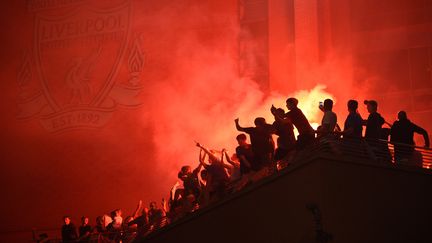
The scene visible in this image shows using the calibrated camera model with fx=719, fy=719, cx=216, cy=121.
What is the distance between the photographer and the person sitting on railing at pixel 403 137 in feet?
32.4

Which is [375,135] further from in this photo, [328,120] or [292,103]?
[292,103]

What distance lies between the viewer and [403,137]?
1007 cm

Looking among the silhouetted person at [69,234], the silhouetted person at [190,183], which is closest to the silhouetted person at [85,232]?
the silhouetted person at [69,234]

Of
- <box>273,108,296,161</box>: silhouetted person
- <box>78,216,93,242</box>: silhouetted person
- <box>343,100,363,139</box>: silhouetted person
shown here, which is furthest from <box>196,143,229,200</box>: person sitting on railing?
<box>78,216,93,242</box>: silhouetted person

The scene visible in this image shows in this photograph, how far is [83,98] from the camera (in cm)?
1772

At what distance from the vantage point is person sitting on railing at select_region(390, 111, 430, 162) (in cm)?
987

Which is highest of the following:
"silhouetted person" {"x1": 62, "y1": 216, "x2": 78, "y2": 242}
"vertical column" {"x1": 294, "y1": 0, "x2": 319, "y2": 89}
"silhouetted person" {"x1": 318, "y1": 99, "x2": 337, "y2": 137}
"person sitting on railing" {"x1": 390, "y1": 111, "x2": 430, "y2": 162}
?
"vertical column" {"x1": 294, "y1": 0, "x2": 319, "y2": 89}

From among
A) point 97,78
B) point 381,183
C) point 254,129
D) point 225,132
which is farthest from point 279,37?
point 381,183

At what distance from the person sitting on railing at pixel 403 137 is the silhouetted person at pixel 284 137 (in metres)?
1.41

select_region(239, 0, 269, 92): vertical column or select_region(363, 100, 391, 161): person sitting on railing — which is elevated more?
select_region(239, 0, 269, 92): vertical column

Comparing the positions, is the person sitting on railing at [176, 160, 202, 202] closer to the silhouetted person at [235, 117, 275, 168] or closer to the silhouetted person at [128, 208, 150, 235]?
the silhouetted person at [128, 208, 150, 235]

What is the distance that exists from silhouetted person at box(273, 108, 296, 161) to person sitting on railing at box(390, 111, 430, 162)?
55.7 inches

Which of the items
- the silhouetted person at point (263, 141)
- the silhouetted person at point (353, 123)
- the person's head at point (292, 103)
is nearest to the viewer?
the silhouetted person at point (353, 123)

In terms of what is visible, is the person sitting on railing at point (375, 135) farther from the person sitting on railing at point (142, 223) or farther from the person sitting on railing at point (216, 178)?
the person sitting on railing at point (142, 223)
